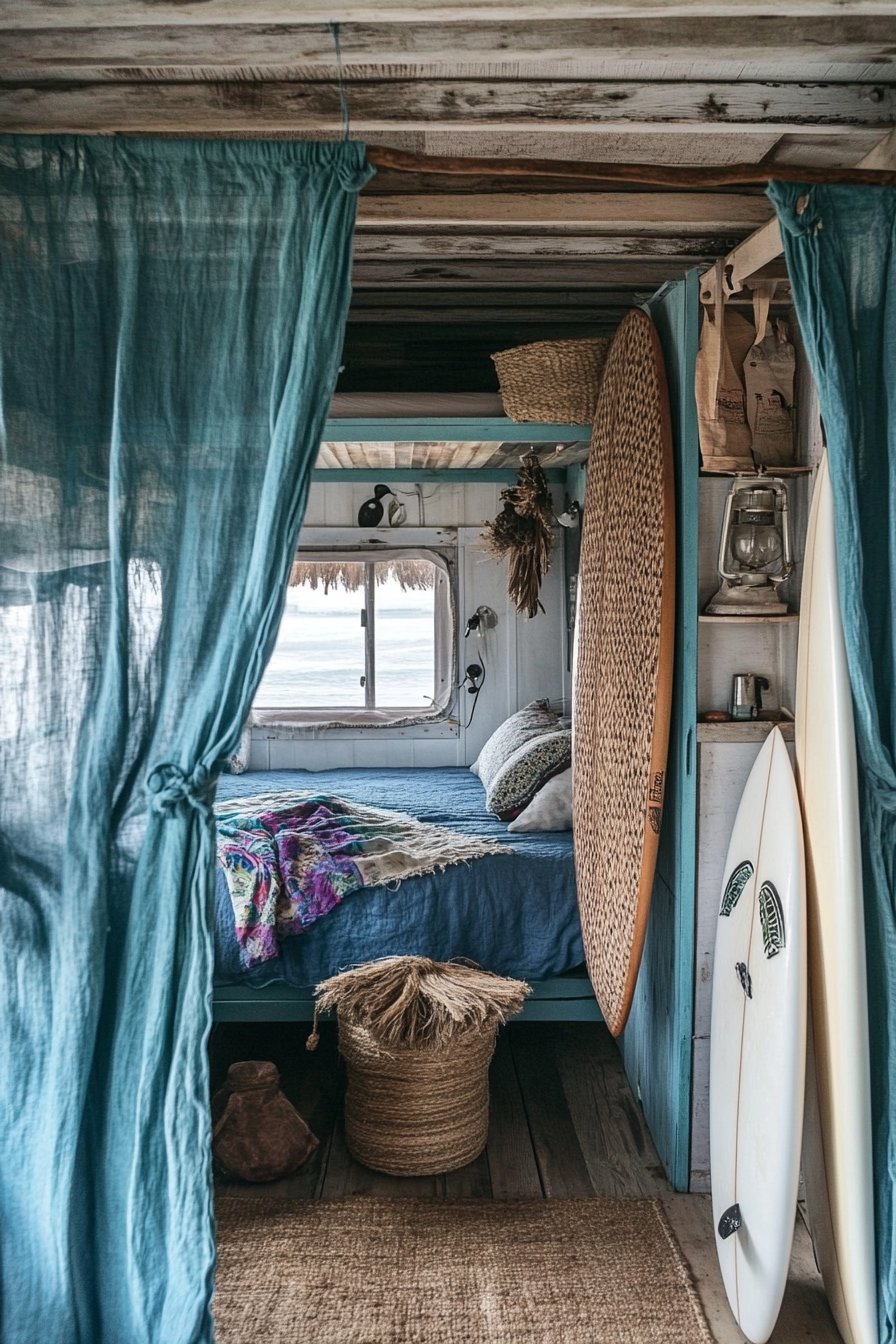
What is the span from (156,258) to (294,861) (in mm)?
1998

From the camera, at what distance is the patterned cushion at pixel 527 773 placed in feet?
13.5

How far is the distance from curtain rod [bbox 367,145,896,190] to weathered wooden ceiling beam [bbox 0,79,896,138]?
246 mm

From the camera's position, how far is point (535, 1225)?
2713 millimetres

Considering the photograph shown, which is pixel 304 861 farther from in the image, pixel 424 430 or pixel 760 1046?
pixel 760 1046

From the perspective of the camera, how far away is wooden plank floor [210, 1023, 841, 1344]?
8.31 feet

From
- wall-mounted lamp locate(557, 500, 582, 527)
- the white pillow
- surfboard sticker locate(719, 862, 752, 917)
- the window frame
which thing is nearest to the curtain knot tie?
surfboard sticker locate(719, 862, 752, 917)

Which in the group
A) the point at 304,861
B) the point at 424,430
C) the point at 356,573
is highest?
the point at 424,430

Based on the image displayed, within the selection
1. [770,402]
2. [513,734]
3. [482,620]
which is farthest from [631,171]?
[482,620]

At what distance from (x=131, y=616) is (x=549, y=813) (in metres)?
2.22

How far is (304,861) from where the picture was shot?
347cm

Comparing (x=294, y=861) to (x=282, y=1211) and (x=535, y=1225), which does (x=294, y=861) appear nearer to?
(x=282, y=1211)

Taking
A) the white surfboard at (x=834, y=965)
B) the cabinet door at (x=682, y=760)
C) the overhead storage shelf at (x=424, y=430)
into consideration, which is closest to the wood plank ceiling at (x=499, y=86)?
the cabinet door at (x=682, y=760)

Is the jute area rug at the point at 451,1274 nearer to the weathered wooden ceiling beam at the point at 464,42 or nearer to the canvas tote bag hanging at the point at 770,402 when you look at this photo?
the canvas tote bag hanging at the point at 770,402

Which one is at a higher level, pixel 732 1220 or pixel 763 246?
pixel 763 246
